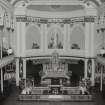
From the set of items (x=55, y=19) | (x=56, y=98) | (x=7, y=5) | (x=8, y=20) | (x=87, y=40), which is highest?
(x=7, y=5)

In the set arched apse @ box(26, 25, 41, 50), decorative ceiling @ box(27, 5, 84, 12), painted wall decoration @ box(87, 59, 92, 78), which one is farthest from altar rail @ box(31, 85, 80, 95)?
decorative ceiling @ box(27, 5, 84, 12)

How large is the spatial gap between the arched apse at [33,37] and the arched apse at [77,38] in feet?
10.9

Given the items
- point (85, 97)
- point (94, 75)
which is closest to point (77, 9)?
point (94, 75)

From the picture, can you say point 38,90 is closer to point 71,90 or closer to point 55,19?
point 71,90

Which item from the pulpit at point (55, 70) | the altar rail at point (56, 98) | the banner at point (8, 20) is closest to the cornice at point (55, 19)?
the banner at point (8, 20)

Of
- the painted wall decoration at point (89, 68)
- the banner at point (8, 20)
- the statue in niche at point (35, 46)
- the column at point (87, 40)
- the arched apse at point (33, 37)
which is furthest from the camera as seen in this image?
the statue in niche at point (35, 46)

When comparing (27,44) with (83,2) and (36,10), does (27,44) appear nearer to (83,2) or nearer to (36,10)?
(36,10)

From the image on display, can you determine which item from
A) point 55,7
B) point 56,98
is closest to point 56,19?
point 55,7

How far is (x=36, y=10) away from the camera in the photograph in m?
23.8

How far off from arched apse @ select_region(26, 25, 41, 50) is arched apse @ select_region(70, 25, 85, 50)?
3.32 metres

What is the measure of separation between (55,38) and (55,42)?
0.41 meters

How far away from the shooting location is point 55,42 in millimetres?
24250

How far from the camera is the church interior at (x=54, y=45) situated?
2036 centimetres

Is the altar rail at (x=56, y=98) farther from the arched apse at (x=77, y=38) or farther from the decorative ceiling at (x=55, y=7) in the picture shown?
the decorative ceiling at (x=55, y=7)
